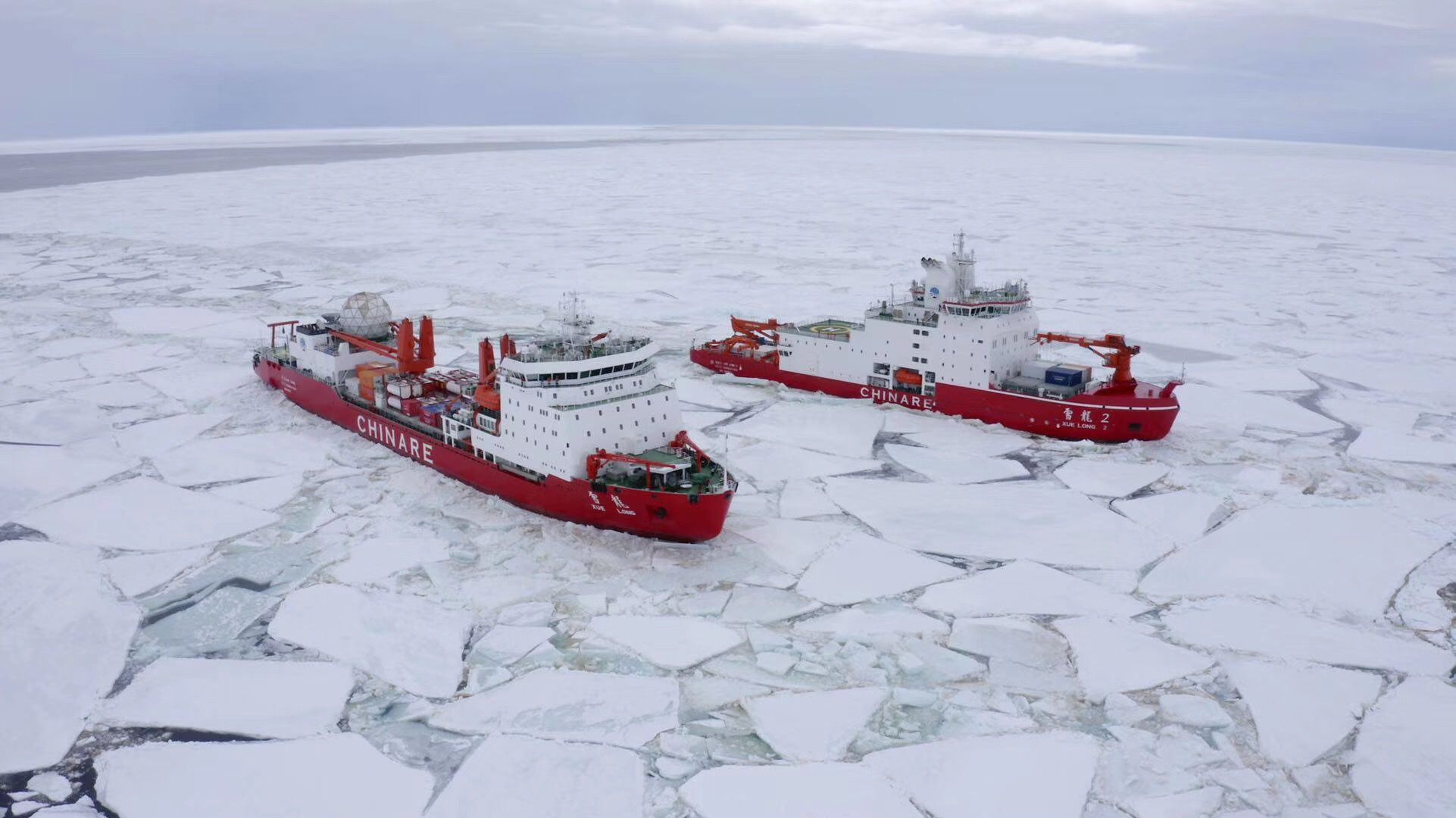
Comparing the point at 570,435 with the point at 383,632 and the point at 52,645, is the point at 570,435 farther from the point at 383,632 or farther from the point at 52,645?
the point at 52,645

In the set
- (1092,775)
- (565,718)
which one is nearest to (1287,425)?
(1092,775)

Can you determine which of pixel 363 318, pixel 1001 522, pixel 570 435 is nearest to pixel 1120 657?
pixel 1001 522

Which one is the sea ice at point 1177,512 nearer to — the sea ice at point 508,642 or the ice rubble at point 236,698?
the sea ice at point 508,642

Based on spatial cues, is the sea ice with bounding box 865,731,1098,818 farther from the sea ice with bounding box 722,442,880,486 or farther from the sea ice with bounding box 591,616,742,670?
the sea ice with bounding box 722,442,880,486

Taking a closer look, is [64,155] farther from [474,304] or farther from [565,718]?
[565,718]

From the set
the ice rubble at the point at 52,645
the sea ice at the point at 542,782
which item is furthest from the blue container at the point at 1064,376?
the ice rubble at the point at 52,645

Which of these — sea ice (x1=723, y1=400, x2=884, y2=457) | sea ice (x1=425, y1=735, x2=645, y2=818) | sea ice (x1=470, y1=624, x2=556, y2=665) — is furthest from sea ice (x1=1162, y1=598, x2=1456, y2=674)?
sea ice (x1=470, y1=624, x2=556, y2=665)
